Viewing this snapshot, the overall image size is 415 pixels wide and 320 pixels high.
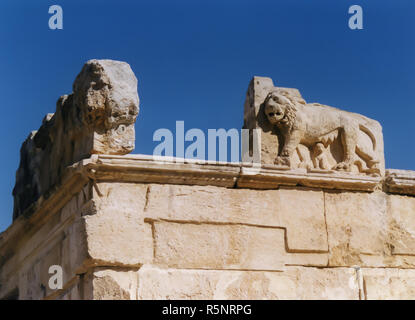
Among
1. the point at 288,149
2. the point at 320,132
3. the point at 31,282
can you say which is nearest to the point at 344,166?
the point at 320,132

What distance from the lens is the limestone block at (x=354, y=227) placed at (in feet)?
25.3

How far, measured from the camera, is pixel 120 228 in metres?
7.12

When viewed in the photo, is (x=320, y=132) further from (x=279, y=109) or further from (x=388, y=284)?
(x=388, y=284)

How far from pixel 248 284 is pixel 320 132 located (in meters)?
1.59

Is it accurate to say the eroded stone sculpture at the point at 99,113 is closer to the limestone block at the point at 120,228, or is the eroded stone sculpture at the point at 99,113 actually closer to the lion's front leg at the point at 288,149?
the limestone block at the point at 120,228

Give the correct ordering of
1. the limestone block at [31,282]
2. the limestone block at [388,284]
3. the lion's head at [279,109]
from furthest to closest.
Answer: the limestone block at [31,282], the lion's head at [279,109], the limestone block at [388,284]

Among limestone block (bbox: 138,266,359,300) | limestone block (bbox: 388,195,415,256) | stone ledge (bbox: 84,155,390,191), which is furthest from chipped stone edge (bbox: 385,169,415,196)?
limestone block (bbox: 138,266,359,300)

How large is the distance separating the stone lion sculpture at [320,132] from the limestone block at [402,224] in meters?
0.35

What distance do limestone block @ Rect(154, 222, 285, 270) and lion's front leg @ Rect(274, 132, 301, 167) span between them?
0.61m

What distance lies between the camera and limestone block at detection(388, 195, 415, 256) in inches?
313

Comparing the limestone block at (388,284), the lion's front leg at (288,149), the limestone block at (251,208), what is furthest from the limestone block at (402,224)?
the lion's front leg at (288,149)

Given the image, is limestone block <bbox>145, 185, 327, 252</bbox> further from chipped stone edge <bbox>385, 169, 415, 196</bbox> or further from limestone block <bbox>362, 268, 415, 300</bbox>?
chipped stone edge <bbox>385, 169, 415, 196</bbox>
